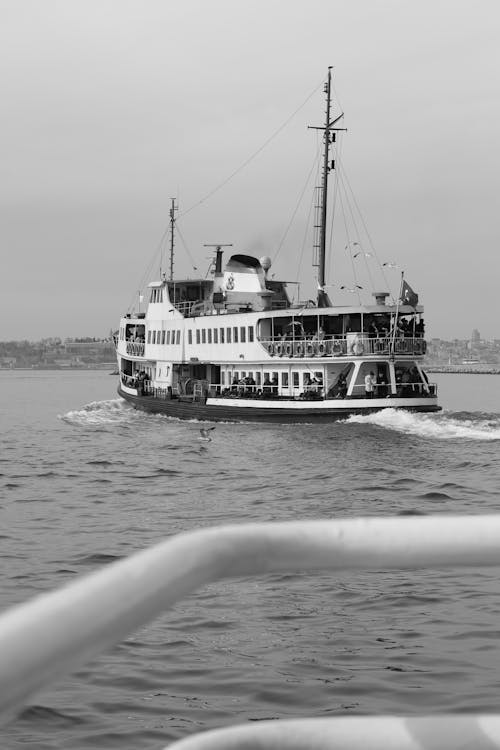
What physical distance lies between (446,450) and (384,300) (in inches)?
400

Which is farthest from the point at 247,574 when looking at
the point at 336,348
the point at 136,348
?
the point at 136,348

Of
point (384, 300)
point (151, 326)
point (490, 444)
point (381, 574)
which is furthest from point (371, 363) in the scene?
point (381, 574)

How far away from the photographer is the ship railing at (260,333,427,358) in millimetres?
38406

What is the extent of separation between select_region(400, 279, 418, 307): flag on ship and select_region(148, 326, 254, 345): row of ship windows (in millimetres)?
6853

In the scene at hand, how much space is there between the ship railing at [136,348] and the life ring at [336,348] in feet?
52.2

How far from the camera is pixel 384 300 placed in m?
39.8

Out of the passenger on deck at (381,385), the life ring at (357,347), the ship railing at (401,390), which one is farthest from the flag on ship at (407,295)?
the ship railing at (401,390)

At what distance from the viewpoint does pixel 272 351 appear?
135ft

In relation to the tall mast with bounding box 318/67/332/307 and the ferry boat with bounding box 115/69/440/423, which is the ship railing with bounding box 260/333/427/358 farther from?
the tall mast with bounding box 318/67/332/307

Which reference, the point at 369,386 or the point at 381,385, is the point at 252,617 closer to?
the point at 369,386

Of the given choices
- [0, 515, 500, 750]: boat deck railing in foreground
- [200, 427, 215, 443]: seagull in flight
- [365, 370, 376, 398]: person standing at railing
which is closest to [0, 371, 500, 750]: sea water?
[0, 515, 500, 750]: boat deck railing in foreground

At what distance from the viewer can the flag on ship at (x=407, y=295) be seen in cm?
3922

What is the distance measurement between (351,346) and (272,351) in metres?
3.94

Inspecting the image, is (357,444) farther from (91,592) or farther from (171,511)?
(91,592)
